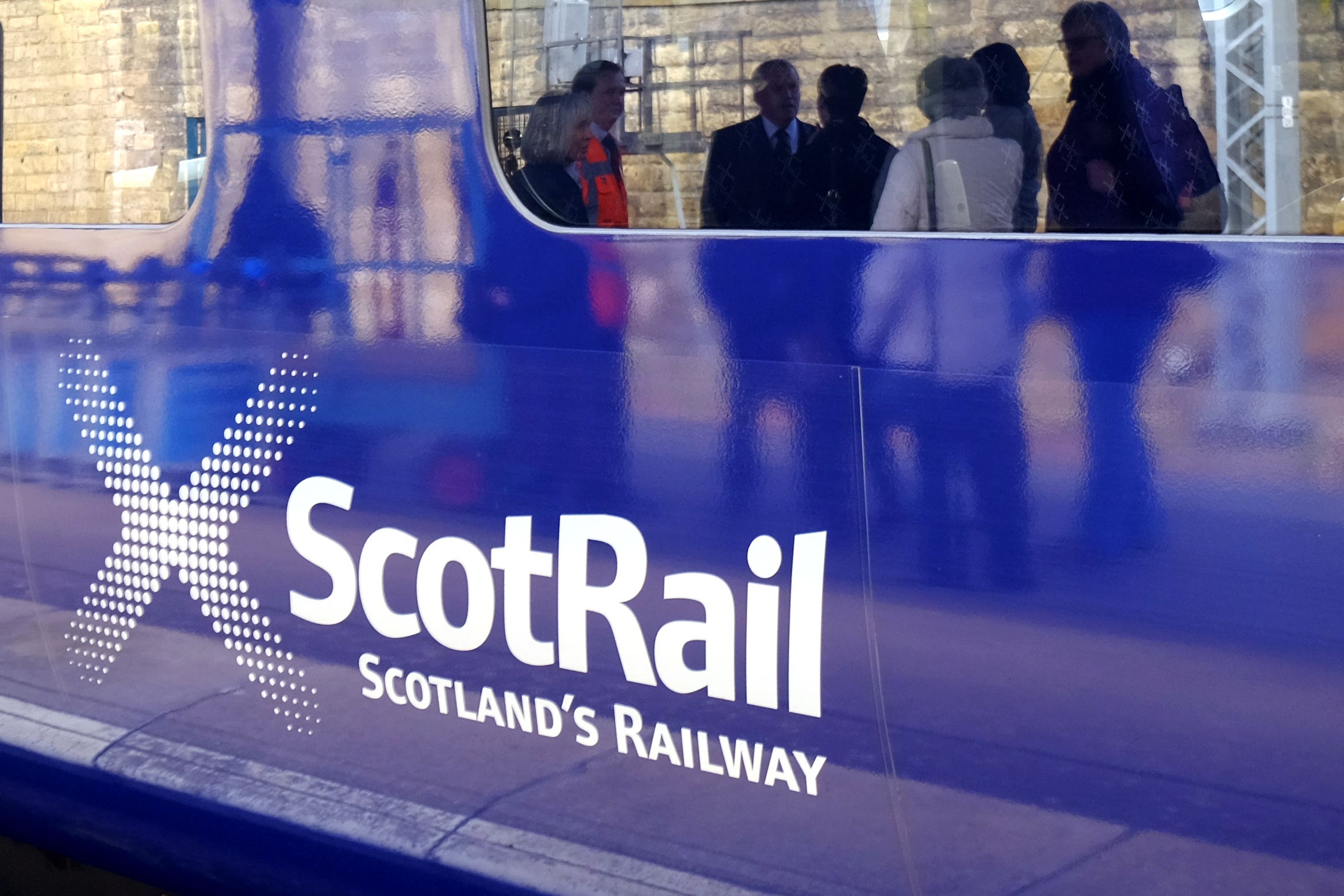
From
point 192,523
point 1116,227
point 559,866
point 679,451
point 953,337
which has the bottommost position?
point 559,866

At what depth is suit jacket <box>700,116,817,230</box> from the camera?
7.51 ft

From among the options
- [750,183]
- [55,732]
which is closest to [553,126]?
[750,183]

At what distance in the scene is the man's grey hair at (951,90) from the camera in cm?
216

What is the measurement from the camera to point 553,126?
251cm

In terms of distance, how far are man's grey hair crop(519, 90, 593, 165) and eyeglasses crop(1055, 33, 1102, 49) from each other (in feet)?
2.62

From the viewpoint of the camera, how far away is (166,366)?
2912 mm

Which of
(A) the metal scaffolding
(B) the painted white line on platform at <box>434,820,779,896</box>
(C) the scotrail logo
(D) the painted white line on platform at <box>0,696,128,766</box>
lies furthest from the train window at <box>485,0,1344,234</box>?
(D) the painted white line on platform at <box>0,696,128,766</box>

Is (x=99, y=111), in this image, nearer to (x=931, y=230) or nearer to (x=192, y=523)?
(x=192, y=523)

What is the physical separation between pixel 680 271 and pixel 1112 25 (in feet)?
2.33

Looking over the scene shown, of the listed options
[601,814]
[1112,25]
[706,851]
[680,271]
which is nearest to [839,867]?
[706,851]

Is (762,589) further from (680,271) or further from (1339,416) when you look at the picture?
(1339,416)

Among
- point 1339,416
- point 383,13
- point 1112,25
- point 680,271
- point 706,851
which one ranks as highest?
point 383,13

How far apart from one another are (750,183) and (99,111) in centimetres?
160

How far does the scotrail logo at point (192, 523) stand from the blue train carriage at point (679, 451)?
0.03 feet
